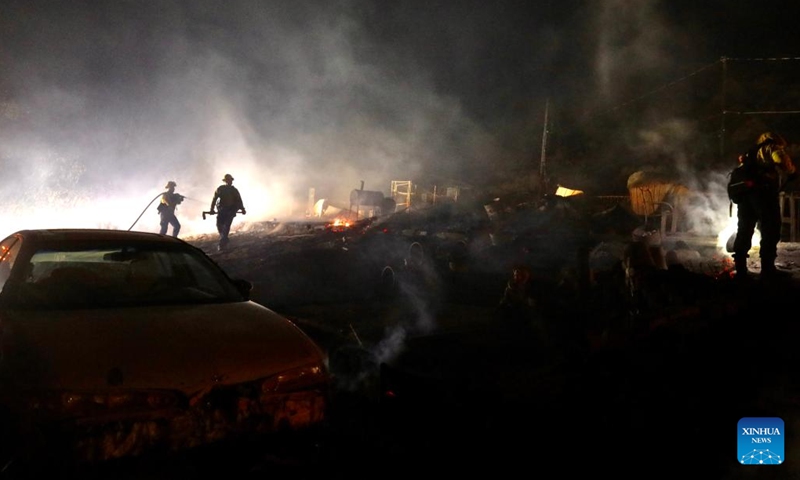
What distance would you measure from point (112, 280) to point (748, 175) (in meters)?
6.71

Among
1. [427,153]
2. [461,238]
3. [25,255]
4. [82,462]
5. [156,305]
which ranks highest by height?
[427,153]

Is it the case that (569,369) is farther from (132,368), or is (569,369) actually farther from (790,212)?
(790,212)

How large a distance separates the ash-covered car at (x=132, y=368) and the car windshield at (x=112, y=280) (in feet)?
0.04

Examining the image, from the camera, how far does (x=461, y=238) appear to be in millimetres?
11141

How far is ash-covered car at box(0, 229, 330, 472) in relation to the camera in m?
2.08

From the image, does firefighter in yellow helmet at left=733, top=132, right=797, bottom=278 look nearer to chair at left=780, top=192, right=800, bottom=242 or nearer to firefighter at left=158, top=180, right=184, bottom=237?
chair at left=780, top=192, right=800, bottom=242

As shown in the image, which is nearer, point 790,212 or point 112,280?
point 112,280

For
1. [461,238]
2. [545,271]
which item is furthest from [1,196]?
[545,271]

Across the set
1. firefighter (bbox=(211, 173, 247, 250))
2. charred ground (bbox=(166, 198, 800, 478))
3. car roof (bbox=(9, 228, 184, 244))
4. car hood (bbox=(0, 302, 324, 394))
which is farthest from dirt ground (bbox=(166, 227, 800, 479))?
firefighter (bbox=(211, 173, 247, 250))

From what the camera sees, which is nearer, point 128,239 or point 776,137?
point 128,239

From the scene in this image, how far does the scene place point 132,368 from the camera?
2268mm

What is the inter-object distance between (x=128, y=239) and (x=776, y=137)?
6.95m

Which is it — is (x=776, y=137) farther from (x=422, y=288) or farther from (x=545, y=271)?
(x=422, y=288)

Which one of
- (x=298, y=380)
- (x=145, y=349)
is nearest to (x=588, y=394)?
(x=298, y=380)
